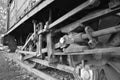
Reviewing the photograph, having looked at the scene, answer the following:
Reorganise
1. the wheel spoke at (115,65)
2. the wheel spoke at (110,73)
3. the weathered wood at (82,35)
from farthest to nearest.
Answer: the wheel spoke at (110,73)
the wheel spoke at (115,65)
the weathered wood at (82,35)

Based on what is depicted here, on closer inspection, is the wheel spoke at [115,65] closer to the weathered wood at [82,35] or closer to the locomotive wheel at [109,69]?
Answer: the locomotive wheel at [109,69]

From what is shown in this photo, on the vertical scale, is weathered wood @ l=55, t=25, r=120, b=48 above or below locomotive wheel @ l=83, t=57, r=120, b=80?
above

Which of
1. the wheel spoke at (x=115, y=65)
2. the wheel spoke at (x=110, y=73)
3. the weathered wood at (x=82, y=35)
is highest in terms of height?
the weathered wood at (x=82, y=35)

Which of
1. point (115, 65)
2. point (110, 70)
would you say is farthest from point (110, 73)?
point (115, 65)

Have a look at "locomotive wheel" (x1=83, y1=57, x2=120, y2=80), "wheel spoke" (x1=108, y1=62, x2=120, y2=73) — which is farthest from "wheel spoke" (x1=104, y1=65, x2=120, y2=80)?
"wheel spoke" (x1=108, y1=62, x2=120, y2=73)

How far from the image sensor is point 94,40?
7.86 feet

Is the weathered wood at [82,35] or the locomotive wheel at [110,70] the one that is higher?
the weathered wood at [82,35]

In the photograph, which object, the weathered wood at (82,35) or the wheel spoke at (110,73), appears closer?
the weathered wood at (82,35)

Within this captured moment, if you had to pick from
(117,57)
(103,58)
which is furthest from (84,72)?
(117,57)

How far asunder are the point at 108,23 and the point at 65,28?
33.9 inches

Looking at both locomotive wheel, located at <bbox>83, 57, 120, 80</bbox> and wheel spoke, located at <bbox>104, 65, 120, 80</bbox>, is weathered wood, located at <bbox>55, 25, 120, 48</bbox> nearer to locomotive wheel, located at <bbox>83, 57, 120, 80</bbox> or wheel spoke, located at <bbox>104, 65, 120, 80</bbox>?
locomotive wheel, located at <bbox>83, 57, 120, 80</bbox>

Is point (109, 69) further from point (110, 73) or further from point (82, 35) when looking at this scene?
point (82, 35)

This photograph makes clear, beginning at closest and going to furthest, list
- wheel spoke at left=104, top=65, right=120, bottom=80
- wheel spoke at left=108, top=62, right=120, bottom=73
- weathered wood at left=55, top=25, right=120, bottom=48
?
weathered wood at left=55, top=25, right=120, bottom=48
wheel spoke at left=108, top=62, right=120, bottom=73
wheel spoke at left=104, top=65, right=120, bottom=80

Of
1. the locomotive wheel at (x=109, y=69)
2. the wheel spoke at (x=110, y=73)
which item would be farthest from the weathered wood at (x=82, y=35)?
the wheel spoke at (x=110, y=73)
